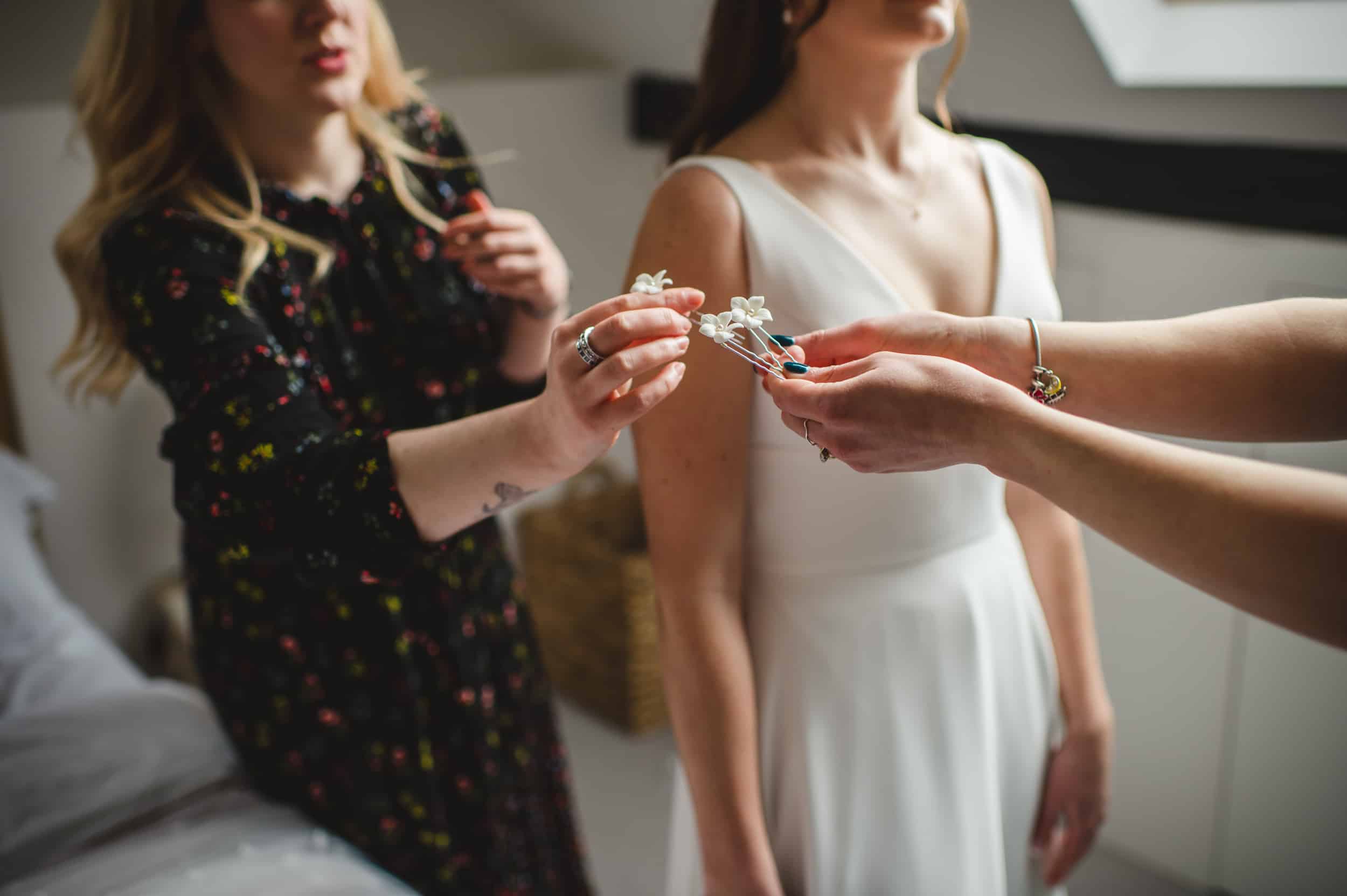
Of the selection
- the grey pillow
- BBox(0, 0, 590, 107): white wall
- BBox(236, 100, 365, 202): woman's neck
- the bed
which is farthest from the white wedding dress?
BBox(0, 0, 590, 107): white wall

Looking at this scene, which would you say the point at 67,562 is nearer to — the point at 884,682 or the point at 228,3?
the point at 228,3

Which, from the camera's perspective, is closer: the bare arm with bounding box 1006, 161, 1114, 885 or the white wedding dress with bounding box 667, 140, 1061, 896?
the white wedding dress with bounding box 667, 140, 1061, 896

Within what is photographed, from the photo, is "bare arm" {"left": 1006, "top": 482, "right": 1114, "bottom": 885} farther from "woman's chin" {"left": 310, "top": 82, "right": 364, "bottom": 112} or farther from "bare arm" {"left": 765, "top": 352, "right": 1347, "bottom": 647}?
"woman's chin" {"left": 310, "top": 82, "right": 364, "bottom": 112}

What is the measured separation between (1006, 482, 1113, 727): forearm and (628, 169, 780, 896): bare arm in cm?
35

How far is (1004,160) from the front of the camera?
1.16 metres

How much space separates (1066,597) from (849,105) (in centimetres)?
59

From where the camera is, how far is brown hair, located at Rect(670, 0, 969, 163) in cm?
107

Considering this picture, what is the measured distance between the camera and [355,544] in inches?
37.5

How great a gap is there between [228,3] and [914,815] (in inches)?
41.8

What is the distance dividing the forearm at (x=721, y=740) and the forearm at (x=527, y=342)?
1.33 ft

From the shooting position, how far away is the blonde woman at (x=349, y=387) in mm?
938

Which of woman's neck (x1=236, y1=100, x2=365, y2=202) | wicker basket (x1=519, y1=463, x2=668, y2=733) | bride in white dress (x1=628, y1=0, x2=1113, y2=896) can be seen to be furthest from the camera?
wicker basket (x1=519, y1=463, x2=668, y2=733)

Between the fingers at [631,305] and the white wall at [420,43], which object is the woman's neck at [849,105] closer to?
the fingers at [631,305]

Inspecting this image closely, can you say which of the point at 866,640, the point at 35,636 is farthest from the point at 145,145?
the point at 35,636
